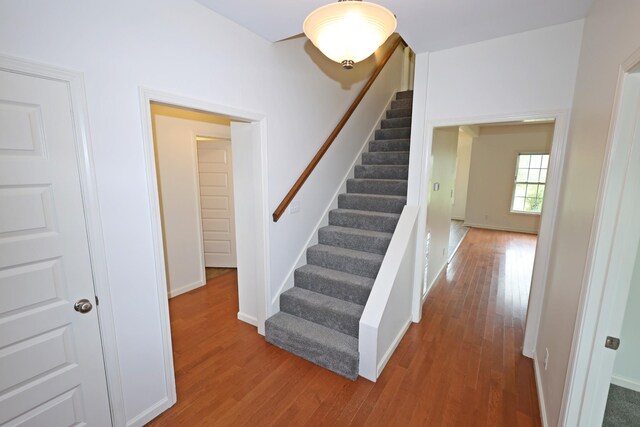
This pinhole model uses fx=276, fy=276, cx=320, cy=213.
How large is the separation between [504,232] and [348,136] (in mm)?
6048

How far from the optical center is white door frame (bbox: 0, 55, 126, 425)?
1217 mm

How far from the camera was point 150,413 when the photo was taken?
178 centimetres

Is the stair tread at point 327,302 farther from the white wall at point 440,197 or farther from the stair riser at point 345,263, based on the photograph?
the white wall at point 440,197

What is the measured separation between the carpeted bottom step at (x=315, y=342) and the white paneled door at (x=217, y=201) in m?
2.05

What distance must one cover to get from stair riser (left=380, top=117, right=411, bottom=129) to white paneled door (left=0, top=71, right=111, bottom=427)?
3879 mm

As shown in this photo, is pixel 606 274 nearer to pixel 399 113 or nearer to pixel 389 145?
pixel 389 145

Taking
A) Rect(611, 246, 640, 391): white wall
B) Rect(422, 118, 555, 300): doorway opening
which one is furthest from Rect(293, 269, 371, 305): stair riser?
Rect(422, 118, 555, 300): doorway opening

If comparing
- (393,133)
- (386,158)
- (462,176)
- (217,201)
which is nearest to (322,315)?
(386,158)

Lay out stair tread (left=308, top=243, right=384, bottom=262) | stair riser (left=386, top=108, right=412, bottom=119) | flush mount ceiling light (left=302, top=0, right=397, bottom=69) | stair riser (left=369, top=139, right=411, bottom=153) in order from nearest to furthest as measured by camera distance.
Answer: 1. flush mount ceiling light (left=302, top=0, right=397, bottom=69)
2. stair tread (left=308, top=243, right=384, bottom=262)
3. stair riser (left=369, top=139, right=411, bottom=153)
4. stair riser (left=386, top=108, right=412, bottom=119)

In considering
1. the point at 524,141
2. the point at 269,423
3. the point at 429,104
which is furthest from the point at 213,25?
the point at 524,141

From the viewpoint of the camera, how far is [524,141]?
22.9 ft

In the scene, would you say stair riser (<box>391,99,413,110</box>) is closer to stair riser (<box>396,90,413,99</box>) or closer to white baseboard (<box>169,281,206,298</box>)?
stair riser (<box>396,90,413,99</box>)

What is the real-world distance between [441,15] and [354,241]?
203 cm

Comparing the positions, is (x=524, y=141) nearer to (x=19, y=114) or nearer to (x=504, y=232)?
(x=504, y=232)
